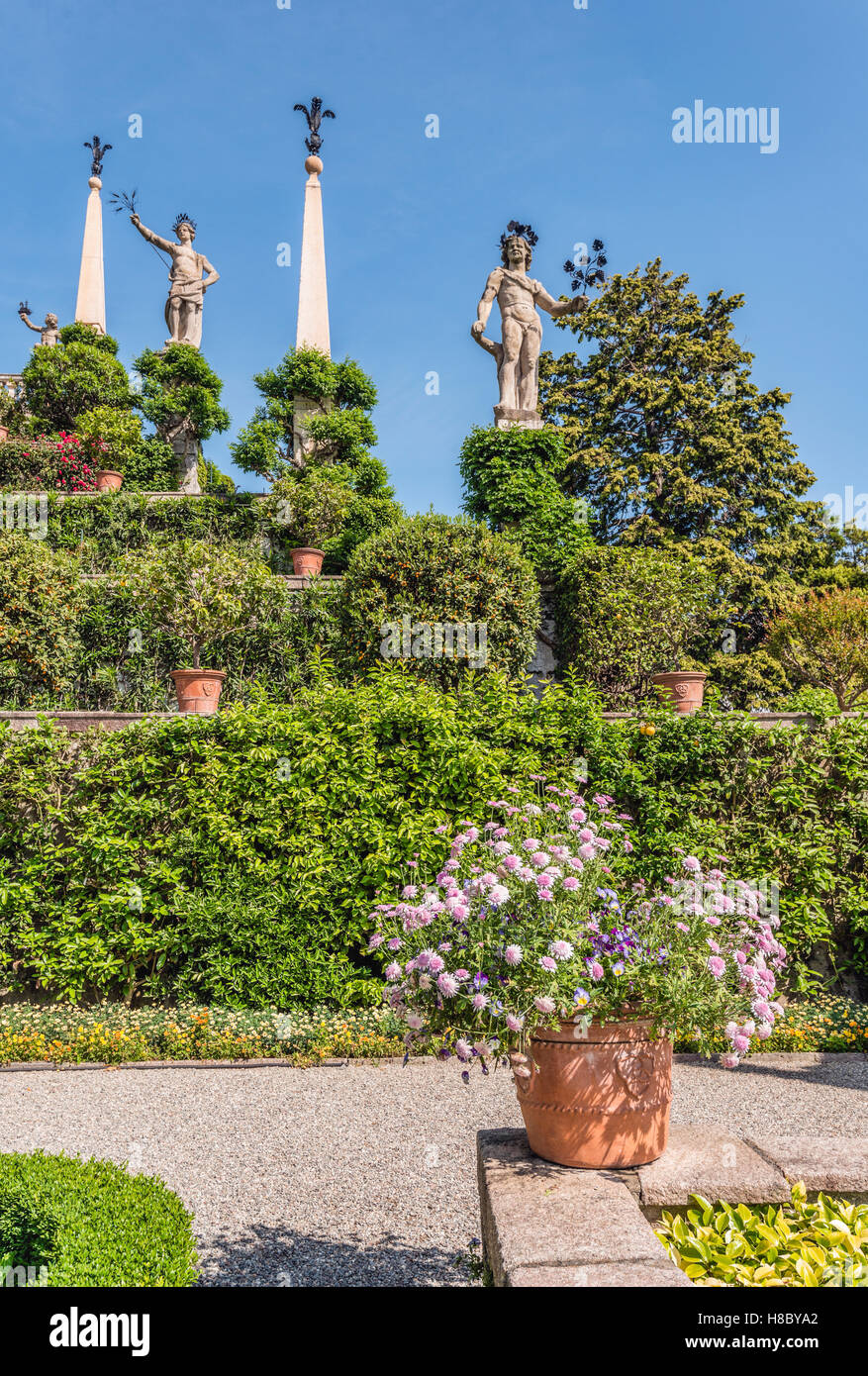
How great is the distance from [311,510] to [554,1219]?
1256 cm

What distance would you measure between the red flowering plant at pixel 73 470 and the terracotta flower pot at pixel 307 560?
589 centimetres

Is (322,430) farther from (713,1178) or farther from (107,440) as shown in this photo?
(713,1178)

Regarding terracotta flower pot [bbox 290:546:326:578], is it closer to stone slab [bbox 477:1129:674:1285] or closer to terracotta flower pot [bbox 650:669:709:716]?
terracotta flower pot [bbox 650:669:709:716]

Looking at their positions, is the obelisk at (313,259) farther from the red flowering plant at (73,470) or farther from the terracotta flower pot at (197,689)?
the terracotta flower pot at (197,689)

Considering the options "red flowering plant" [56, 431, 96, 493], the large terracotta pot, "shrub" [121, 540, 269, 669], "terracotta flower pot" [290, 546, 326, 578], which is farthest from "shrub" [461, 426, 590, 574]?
the large terracotta pot

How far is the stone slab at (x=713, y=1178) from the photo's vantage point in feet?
8.66

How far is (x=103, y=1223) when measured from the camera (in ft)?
8.82

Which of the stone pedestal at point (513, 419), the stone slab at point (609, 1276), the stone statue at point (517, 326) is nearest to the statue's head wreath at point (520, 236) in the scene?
the stone statue at point (517, 326)

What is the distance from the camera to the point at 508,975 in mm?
2682

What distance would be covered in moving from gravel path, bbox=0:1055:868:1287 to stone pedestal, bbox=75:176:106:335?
1042 inches

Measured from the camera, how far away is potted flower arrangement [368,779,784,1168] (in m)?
2.67
